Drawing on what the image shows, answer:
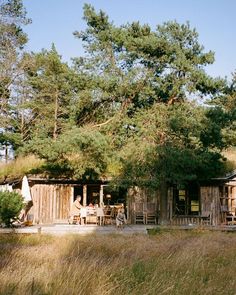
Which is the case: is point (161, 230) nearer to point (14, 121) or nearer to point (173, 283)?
point (173, 283)

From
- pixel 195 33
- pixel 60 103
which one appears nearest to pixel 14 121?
pixel 60 103

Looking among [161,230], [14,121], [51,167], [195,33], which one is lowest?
[161,230]

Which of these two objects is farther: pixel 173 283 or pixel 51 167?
pixel 51 167

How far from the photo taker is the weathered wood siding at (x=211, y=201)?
21.1 meters

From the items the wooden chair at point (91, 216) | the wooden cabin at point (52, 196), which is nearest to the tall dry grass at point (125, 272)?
the wooden chair at point (91, 216)

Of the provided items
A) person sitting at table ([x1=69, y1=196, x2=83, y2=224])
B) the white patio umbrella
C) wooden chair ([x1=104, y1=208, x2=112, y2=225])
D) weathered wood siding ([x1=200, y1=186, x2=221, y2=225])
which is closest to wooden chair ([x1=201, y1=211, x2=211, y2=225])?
weathered wood siding ([x1=200, y1=186, x2=221, y2=225])

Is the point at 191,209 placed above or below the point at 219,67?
below

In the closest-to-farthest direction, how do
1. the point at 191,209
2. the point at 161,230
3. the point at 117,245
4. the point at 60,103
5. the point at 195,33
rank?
the point at 117,245 → the point at 161,230 → the point at 195,33 → the point at 191,209 → the point at 60,103

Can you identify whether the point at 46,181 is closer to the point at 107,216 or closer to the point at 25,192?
the point at 25,192

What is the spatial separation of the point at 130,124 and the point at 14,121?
14.3 metres

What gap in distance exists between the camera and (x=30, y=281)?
5.57 m

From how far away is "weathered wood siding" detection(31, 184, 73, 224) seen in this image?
69.9ft

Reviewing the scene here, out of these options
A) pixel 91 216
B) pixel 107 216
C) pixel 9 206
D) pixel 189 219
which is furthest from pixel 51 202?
pixel 189 219

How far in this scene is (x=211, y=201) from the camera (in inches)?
842
